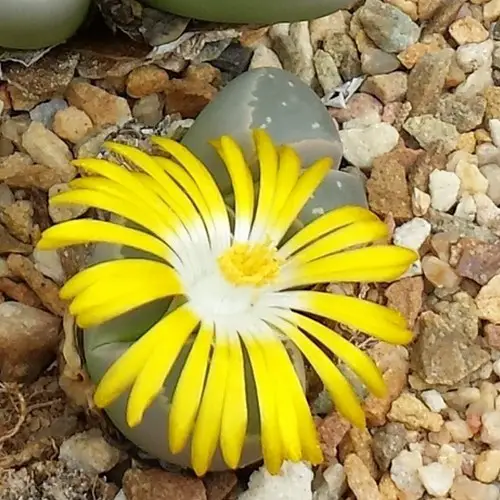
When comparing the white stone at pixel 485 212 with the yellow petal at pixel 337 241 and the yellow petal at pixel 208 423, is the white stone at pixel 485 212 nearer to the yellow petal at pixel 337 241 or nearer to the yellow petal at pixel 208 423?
the yellow petal at pixel 337 241

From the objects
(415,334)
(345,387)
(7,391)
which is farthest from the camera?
(415,334)

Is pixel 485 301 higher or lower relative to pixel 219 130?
lower

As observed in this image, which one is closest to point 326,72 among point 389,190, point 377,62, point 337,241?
point 377,62

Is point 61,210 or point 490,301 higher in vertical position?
point 61,210

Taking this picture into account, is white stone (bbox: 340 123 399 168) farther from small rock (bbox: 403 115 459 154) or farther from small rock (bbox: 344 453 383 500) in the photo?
small rock (bbox: 344 453 383 500)

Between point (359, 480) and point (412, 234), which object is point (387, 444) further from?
point (412, 234)

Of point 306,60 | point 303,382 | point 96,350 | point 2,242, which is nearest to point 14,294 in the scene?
point 2,242

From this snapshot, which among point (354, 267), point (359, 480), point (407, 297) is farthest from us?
point (407, 297)

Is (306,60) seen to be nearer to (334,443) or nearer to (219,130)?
(219,130)
